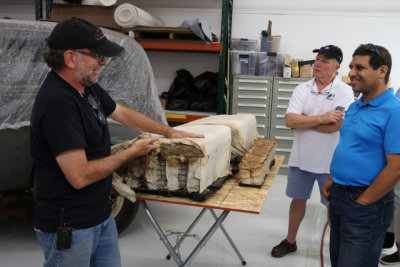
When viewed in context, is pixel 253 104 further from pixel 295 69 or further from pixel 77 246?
pixel 77 246

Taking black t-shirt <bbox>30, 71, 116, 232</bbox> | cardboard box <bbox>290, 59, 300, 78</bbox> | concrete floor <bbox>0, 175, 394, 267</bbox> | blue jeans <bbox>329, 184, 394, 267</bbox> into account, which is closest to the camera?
black t-shirt <bbox>30, 71, 116, 232</bbox>

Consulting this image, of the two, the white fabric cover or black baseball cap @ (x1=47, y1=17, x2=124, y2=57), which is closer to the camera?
black baseball cap @ (x1=47, y1=17, x2=124, y2=57)

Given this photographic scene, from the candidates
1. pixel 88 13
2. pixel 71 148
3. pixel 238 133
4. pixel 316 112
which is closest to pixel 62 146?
pixel 71 148

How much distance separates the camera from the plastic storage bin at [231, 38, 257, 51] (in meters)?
5.94

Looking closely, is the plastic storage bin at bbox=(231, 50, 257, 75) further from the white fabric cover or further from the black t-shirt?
the black t-shirt

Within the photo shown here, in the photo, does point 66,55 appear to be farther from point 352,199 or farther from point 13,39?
point 13,39

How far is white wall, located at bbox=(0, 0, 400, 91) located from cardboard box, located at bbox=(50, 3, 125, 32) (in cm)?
111

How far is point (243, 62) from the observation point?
594 cm

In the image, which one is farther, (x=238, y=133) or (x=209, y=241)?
(x=209, y=241)

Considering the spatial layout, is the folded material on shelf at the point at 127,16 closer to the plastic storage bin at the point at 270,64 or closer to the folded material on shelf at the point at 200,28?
the folded material on shelf at the point at 200,28

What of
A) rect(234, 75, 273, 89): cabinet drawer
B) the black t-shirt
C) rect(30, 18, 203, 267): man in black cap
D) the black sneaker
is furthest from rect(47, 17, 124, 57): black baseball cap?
rect(234, 75, 273, 89): cabinet drawer

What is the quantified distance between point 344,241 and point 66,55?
5.30 feet

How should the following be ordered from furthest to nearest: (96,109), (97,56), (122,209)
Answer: (122,209)
(96,109)
(97,56)

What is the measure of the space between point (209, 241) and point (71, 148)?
91.0 inches
